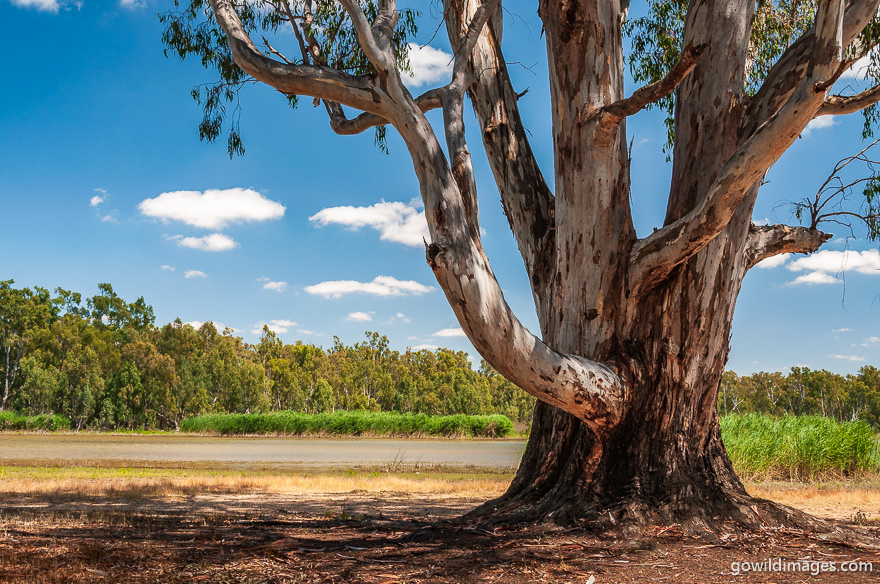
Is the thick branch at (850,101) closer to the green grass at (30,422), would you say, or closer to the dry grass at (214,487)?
the dry grass at (214,487)

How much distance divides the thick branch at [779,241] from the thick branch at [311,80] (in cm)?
283

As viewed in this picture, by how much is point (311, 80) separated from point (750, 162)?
2561 mm

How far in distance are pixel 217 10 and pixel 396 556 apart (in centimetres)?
376

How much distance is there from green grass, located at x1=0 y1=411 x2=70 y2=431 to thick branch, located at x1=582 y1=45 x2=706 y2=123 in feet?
134

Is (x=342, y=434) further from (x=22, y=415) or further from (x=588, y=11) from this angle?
(x=588, y=11)

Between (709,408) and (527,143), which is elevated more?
(527,143)

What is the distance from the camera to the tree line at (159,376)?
131 ft

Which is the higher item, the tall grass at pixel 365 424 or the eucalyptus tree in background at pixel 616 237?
the eucalyptus tree in background at pixel 616 237

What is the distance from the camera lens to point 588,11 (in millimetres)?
4164

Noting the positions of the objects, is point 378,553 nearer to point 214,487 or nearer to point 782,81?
point 782,81

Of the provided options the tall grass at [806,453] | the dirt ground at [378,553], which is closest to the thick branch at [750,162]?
the dirt ground at [378,553]

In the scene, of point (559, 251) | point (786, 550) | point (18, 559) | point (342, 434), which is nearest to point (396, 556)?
point (18, 559)

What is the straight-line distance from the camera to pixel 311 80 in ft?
12.9

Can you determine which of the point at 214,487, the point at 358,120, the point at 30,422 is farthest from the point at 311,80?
the point at 30,422
